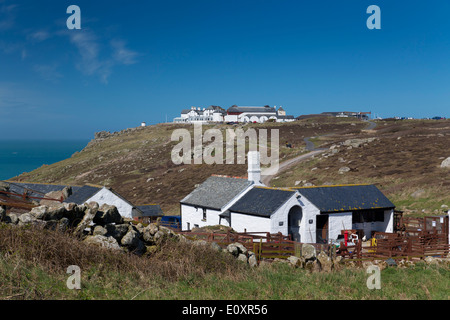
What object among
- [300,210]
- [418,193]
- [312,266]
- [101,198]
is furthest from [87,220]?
[418,193]

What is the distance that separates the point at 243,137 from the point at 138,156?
30.7 metres

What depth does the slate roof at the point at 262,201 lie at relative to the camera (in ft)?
106

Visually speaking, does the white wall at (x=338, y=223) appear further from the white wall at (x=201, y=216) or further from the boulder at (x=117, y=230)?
the boulder at (x=117, y=230)

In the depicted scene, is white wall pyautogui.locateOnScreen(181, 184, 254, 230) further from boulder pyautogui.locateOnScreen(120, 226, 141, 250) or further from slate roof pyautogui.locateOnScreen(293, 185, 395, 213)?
boulder pyautogui.locateOnScreen(120, 226, 141, 250)

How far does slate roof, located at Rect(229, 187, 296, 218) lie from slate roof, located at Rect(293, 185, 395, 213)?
5.67 ft

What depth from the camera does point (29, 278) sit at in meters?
11.9

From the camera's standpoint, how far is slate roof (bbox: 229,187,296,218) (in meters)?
32.3

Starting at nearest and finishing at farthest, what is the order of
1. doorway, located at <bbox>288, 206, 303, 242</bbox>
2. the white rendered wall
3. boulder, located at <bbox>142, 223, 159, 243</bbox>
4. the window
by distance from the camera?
boulder, located at <bbox>142, 223, 159, 243</bbox>
doorway, located at <bbox>288, 206, 303, 242</bbox>
the window
the white rendered wall

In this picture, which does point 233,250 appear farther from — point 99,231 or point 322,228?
point 322,228

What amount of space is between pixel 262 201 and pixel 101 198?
1429 centimetres

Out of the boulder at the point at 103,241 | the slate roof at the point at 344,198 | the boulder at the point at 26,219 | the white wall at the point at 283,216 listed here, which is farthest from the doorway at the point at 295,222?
the boulder at the point at 26,219

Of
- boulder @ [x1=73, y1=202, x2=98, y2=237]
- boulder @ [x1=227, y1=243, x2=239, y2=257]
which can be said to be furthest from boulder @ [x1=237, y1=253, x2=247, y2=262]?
boulder @ [x1=73, y1=202, x2=98, y2=237]
